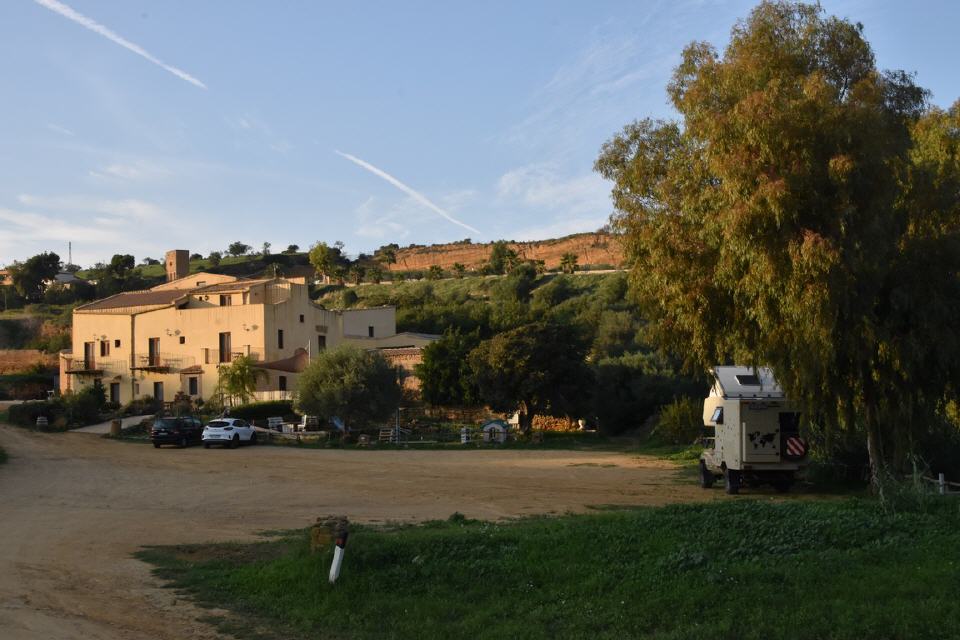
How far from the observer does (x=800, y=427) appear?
2038 cm

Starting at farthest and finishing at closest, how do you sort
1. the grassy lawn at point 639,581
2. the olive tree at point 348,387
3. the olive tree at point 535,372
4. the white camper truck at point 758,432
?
the olive tree at point 535,372 → the olive tree at point 348,387 → the white camper truck at point 758,432 → the grassy lawn at point 639,581

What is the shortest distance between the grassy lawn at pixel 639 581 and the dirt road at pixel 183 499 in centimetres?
127

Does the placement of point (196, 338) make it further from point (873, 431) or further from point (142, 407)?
point (873, 431)

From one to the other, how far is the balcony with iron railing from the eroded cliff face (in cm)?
7205

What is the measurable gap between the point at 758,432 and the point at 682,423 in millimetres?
18406

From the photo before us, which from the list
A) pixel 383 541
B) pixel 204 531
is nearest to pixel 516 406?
pixel 204 531

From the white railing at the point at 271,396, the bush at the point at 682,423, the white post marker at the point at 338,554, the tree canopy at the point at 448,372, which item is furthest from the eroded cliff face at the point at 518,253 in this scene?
the white post marker at the point at 338,554

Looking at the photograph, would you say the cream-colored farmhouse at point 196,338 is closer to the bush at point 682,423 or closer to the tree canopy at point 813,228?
the bush at point 682,423

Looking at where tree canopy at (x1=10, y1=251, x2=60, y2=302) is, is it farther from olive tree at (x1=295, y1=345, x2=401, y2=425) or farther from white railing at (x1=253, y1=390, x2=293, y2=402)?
olive tree at (x1=295, y1=345, x2=401, y2=425)

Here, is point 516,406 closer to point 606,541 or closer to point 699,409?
point 699,409

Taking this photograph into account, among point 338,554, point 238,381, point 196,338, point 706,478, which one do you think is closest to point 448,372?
point 238,381

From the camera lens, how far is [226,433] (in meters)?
42.4

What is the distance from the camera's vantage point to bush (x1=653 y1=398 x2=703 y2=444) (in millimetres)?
40156

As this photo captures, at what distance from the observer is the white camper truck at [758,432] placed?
71.9ft
